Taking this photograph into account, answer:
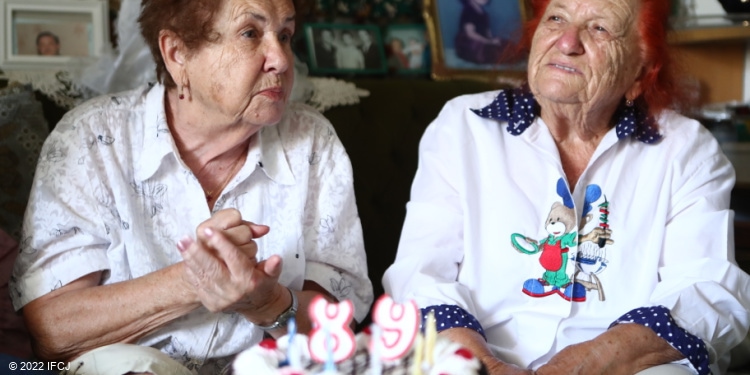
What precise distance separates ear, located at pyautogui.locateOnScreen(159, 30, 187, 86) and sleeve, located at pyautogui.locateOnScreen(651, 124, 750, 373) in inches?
39.4

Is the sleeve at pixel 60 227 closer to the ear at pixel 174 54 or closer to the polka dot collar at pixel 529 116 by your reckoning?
the ear at pixel 174 54

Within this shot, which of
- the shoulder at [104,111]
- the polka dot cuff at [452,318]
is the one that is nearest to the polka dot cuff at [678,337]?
the polka dot cuff at [452,318]

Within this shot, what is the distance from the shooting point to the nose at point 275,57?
1.67 m

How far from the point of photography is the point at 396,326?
102 centimetres

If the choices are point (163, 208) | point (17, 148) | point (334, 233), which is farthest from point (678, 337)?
point (17, 148)

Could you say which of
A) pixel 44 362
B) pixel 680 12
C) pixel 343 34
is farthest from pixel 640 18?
pixel 680 12

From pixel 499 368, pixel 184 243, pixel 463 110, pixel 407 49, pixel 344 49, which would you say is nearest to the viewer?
pixel 184 243

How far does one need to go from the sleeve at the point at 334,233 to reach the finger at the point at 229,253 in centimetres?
31

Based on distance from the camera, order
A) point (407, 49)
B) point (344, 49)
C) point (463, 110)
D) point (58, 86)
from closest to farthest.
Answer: point (463, 110), point (58, 86), point (344, 49), point (407, 49)

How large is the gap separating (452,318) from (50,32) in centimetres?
140

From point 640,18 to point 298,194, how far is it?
788mm

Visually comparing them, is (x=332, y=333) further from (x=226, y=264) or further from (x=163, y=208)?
(x=163, y=208)

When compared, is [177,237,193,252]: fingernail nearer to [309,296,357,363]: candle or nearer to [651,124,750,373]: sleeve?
[309,296,357,363]: candle

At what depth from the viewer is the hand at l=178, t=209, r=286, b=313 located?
4.63 feet
